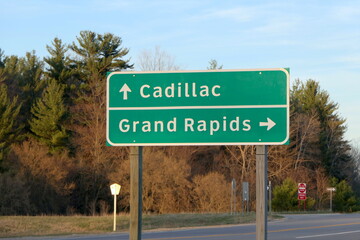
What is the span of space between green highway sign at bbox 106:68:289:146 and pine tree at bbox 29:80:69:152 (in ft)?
164

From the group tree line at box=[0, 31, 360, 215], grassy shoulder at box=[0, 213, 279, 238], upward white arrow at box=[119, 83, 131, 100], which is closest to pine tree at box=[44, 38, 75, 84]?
tree line at box=[0, 31, 360, 215]

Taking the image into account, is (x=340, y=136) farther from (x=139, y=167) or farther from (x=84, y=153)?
(x=139, y=167)

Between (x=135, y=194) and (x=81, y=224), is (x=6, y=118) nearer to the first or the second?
(x=81, y=224)

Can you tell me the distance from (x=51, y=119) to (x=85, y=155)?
14.2 feet

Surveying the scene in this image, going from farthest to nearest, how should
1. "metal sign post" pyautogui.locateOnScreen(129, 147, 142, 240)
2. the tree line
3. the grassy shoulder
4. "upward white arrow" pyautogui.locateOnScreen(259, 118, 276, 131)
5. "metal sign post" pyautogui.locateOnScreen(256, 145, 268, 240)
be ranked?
the tree line, the grassy shoulder, "metal sign post" pyautogui.locateOnScreen(129, 147, 142, 240), "upward white arrow" pyautogui.locateOnScreen(259, 118, 276, 131), "metal sign post" pyautogui.locateOnScreen(256, 145, 268, 240)

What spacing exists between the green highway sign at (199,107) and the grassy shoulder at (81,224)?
69.4 ft

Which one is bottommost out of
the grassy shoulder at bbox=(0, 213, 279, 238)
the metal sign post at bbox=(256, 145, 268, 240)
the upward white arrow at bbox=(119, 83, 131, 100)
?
the grassy shoulder at bbox=(0, 213, 279, 238)

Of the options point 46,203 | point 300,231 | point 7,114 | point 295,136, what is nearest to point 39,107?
point 7,114

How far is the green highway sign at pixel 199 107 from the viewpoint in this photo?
21.7 feet

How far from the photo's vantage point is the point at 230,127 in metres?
6.64

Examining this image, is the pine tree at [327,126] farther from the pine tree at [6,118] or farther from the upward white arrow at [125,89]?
the upward white arrow at [125,89]

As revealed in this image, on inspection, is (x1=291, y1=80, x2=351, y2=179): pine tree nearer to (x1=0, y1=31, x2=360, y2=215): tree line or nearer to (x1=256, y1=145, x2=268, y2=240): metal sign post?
(x1=0, y1=31, x2=360, y2=215): tree line

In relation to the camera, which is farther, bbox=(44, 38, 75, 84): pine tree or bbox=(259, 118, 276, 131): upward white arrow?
bbox=(44, 38, 75, 84): pine tree

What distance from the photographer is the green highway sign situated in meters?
6.61
